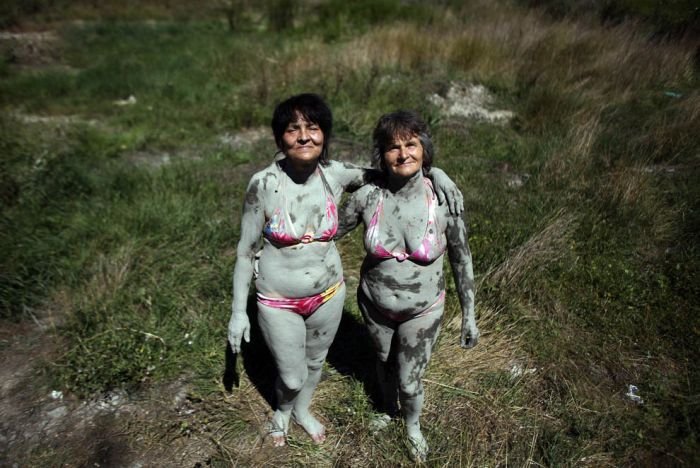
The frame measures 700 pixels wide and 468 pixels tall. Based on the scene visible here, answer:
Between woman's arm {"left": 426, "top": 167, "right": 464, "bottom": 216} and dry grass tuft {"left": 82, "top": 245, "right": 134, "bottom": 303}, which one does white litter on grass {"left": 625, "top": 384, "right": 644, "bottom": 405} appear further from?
dry grass tuft {"left": 82, "top": 245, "right": 134, "bottom": 303}

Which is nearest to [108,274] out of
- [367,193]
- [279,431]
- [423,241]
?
[279,431]

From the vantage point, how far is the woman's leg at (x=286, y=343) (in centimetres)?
225

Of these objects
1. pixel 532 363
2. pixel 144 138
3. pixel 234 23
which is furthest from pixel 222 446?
pixel 234 23

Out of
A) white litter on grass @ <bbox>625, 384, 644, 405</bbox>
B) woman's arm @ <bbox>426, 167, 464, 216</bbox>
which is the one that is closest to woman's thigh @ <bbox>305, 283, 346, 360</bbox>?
woman's arm @ <bbox>426, 167, 464, 216</bbox>

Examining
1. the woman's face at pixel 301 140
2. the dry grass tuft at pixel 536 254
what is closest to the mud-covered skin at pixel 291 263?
the woman's face at pixel 301 140

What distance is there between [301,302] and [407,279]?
0.51 m

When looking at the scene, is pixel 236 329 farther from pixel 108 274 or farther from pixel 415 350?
pixel 108 274

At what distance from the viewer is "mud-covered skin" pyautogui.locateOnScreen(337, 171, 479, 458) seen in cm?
215

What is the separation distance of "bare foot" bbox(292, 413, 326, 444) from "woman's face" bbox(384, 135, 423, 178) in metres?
1.61

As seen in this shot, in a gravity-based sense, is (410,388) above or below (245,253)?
below

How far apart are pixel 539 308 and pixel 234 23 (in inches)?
544

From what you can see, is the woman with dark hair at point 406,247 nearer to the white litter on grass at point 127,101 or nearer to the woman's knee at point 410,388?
the woman's knee at point 410,388

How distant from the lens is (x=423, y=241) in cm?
213

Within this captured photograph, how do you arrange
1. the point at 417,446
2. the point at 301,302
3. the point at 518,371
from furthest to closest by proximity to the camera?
the point at 518,371
the point at 417,446
the point at 301,302
